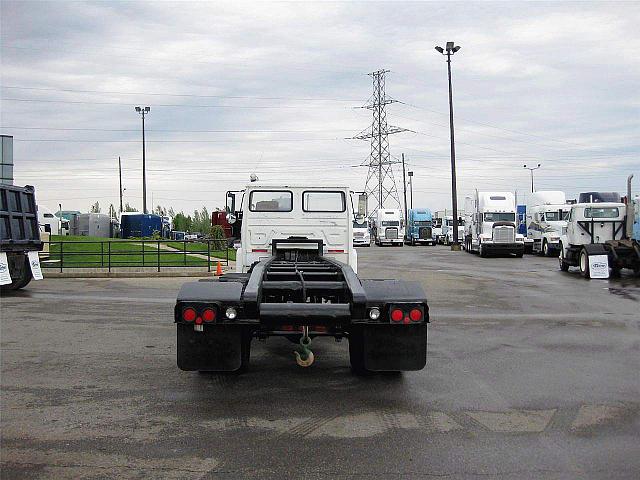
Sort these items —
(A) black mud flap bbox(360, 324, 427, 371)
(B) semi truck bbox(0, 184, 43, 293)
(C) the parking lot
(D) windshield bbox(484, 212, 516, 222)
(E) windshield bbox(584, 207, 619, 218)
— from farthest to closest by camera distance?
1. (D) windshield bbox(484, 212, 516, 222)
2. (E) windshield bbox(584, 207, 619, 218)
3. (B) semi truck bbox(0, 184, 43, 293)
4. (A) black mud flap bbox(360, 324, 427, 371)
5. (C) the parking lot

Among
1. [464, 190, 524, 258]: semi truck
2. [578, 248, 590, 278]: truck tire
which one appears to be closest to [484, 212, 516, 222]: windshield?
[464, 190, 524, 258]: semi truck

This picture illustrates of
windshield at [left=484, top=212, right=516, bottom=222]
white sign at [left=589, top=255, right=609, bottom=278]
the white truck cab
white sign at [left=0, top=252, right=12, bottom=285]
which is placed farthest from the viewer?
windshield at [left=484, top=212, right=516, bottom=222]

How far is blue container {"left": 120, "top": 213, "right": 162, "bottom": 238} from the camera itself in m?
60.1

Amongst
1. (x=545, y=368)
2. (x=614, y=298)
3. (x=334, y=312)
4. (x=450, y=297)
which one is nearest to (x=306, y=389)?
(x=334, y=312)

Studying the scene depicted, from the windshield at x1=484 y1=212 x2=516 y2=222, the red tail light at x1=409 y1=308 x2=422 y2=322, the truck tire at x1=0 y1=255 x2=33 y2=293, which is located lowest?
the truck tire at x1=0 y1=255 x2=33 y2=293

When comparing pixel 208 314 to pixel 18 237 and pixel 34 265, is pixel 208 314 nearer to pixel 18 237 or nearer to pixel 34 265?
pixel 18 237

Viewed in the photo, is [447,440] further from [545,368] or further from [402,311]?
[545,368]

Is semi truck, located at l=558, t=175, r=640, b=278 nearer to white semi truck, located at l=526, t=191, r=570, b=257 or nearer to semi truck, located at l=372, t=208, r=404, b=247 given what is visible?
white semi truck, located at l=526, t=191, r=570, b=257

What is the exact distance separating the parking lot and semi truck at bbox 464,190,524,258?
24.5m

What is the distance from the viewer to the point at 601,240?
25.0 meters

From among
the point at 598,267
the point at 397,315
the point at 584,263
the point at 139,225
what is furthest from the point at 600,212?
the point at 139,225

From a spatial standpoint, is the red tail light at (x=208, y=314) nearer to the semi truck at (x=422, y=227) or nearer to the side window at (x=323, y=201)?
the side window at (x=323, y=201)

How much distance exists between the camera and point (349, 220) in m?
11.2

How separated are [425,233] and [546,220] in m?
21.5
